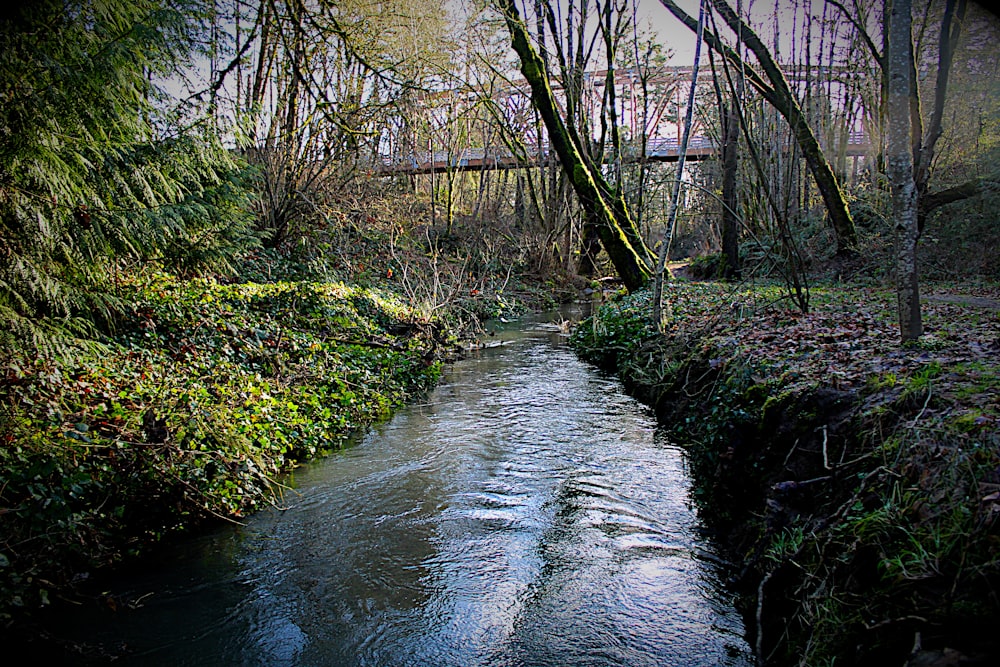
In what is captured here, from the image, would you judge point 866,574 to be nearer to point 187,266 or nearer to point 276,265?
point 187,266

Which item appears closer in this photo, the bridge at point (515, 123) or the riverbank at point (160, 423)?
the riverbank at point (160, 423)

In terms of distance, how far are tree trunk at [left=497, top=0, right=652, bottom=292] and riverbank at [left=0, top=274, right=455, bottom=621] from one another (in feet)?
28.0

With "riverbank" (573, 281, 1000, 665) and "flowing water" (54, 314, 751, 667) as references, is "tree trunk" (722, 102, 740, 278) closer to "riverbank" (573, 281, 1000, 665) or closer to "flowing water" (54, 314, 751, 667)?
"riverbank" (573, 281, 1000, 665)

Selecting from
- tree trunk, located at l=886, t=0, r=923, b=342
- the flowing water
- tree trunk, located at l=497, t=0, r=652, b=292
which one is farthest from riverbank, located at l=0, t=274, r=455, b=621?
tree trunk, located at l=497, t=0, r=652, b=292

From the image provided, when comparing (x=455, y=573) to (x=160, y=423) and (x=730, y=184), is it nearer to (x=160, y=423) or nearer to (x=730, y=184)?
(x=160, y=423)

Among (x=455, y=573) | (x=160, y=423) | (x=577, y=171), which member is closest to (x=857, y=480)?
(x=455, y=573)

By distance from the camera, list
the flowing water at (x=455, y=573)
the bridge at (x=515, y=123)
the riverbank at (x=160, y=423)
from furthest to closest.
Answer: the bridge at (x=515, y=123) → the riverbank at (x=160, y=423) → the flowing water at (x=455, y=573)

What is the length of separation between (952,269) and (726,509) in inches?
484

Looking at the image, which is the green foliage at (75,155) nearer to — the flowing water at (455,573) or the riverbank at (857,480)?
the flowing water at (455,573)

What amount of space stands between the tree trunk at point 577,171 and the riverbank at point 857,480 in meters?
8.66

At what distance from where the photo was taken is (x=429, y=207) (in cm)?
2289

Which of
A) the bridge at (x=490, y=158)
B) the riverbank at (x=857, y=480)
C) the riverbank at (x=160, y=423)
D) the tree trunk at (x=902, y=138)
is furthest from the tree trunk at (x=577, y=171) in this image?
the tree trunk at (x=902, y=138)

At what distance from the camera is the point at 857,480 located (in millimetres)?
3984

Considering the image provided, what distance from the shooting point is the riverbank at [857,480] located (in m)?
2.79
